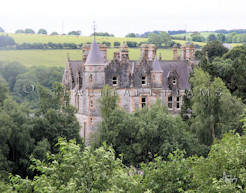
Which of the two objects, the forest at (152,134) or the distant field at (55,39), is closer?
the forest at (152,134)

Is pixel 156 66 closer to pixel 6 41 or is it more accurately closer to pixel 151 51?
pixel 151 51

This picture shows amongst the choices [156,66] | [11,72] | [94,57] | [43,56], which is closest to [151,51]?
[156,66]

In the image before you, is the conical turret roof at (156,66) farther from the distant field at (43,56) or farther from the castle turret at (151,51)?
the distant field at (43,56)

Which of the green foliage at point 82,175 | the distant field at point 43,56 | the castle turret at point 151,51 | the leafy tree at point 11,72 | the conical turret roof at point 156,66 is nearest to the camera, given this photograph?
the green foliage at point 82,175

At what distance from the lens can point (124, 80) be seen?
56.2 m

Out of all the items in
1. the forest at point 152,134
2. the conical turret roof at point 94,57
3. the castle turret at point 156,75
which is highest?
the conical turret roof at point 94,57

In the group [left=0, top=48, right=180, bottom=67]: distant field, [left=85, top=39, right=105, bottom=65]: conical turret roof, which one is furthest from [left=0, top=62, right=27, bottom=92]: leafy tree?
[left=85, top=39, right=105, bottom=65]: conical turret roof

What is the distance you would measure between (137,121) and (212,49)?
2724 inches

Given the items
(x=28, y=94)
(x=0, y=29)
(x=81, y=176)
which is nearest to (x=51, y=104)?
(x=81, y=176)

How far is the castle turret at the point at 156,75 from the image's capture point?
56.8m

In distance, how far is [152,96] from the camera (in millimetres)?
57250

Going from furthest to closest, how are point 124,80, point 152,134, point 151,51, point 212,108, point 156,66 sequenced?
point 151,51 → point 156,66 → point 124,80 → point 212,108 → point 152,134

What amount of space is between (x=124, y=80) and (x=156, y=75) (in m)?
4.51

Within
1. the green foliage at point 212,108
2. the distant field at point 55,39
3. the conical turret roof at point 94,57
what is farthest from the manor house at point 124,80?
the distant field at point 55,39
